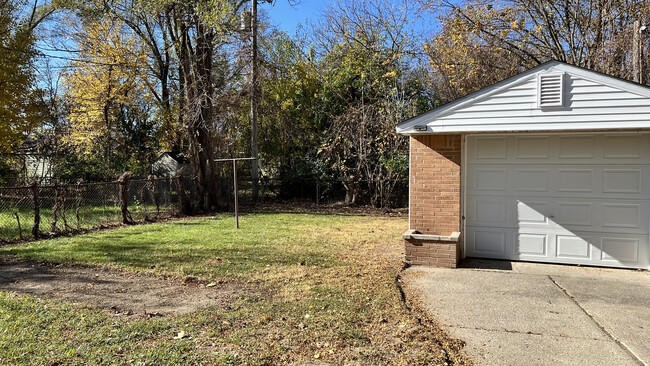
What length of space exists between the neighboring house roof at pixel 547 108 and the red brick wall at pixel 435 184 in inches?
15.0

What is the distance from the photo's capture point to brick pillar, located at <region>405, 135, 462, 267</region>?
21.8ft

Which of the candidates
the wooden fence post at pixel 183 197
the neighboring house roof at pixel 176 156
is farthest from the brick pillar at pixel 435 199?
the neighboring house roof at pixel 176 156

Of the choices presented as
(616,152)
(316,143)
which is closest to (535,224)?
(616,152)

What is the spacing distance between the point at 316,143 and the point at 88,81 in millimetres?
10407

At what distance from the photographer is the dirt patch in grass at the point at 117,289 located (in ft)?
15.3

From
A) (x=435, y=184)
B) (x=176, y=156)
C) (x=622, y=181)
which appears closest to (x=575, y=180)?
(x=622, y=181)

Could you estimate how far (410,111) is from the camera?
1534cm

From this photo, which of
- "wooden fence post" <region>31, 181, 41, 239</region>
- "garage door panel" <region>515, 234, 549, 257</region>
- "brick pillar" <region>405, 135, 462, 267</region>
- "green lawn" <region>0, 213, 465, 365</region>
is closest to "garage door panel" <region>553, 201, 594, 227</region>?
"garage door panel" <region>515, 234, 549, 257</region>

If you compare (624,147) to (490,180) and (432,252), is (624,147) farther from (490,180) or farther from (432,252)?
(432,252)

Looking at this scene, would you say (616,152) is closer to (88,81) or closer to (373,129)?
(373,129)

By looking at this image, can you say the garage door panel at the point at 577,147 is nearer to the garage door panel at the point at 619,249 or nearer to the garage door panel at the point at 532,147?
the garage door panel at the point at 532,147

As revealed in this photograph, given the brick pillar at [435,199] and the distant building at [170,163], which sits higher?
the distant building at [170,163]

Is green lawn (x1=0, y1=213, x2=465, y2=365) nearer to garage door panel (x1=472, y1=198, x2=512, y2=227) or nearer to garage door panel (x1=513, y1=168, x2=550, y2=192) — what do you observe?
garage door panel (x1=472, y1=198, x2=512, y2=227)

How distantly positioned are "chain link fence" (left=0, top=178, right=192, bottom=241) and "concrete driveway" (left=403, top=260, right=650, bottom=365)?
859 cm
